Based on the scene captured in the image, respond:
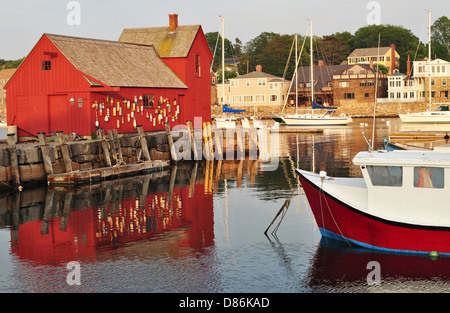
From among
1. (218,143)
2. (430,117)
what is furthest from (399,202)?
(430,117)

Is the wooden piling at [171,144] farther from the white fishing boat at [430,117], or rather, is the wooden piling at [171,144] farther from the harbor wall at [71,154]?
the white fishing boat at [430,117]

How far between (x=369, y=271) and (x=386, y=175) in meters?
2.79

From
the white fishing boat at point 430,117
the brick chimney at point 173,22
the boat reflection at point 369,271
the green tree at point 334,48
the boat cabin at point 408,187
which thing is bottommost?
the boat reflection at point 369,271

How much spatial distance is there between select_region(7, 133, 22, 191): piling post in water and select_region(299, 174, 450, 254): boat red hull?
52.0 feet

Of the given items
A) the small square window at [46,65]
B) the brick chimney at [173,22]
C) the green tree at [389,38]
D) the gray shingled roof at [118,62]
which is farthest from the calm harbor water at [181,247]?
the green tree at [389,38]

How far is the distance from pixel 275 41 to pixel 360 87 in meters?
34.9

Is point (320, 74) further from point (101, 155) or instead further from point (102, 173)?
point (102, 173)

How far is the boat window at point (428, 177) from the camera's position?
18234 mm

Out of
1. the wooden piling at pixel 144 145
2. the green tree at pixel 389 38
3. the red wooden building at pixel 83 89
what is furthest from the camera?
the green tree at pixel 389 38

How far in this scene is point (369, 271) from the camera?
57.7 feet

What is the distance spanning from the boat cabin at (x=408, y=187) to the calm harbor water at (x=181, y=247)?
123 centimetres

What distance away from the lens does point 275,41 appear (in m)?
150

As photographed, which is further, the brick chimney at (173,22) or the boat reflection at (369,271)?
the brick chimney at (173,22)
